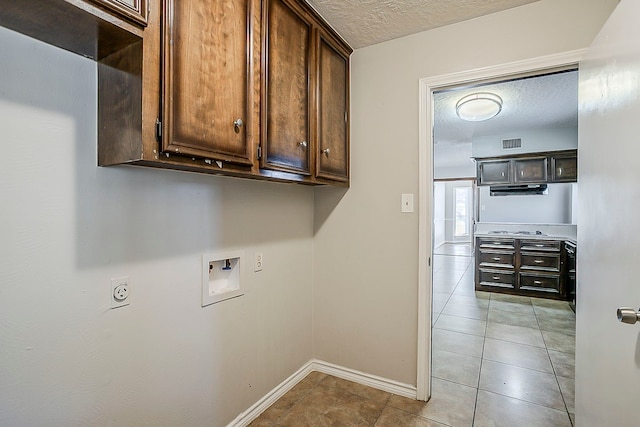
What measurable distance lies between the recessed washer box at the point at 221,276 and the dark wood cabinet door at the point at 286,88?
57 cm

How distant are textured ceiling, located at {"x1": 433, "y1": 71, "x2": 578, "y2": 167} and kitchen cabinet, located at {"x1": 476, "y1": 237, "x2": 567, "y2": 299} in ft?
5.43

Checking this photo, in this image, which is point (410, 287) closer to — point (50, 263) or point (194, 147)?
point (194, 147)

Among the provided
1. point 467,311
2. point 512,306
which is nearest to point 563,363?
point 467,311

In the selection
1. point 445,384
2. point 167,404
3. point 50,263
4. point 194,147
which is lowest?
point 445,384

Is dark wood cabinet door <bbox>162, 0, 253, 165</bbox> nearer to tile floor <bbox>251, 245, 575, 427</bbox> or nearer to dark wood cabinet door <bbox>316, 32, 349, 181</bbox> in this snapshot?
dark wood cabinet door <bbox>316, 32, 349, 181</bbox>

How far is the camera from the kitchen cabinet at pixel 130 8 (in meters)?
0.89

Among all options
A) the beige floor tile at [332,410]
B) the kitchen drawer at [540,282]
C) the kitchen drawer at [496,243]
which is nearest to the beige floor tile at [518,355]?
the beige floor tile at [332,410]

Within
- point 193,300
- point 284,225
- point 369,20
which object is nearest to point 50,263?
point 193,300

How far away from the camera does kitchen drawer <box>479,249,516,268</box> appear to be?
15.2 ft

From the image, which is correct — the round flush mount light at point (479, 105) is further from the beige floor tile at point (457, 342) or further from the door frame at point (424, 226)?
the beige floor tile at point (457, 342)

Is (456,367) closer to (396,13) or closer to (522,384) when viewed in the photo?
(522,384)

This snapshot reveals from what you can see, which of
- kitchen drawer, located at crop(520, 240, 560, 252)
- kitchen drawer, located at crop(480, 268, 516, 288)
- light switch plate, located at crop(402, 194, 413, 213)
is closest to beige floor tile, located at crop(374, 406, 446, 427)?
light switch plate, located at crop(402, 194, 413, 213)

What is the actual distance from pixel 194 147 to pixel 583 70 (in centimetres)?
184

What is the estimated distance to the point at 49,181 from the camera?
1034mm
